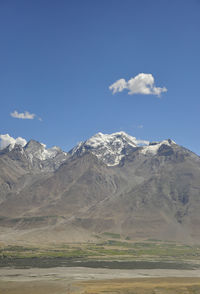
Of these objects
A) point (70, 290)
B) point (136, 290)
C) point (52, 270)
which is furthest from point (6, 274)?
point (136, 290)

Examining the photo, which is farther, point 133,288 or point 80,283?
point 80,283

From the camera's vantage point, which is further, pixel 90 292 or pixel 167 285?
pixel 167 285

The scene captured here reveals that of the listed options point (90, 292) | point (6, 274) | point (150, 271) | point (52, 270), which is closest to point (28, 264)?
point (52, 270)

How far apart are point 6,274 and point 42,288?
3434 cm

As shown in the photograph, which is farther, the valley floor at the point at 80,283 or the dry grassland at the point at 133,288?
the valley floor at the point at 80,283

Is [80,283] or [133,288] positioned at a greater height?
[133,288]

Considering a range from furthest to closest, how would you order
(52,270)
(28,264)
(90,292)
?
(28,264) → (52,270) → (90,292)

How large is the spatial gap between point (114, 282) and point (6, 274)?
1743 inches

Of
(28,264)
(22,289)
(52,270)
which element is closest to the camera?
(22,289)

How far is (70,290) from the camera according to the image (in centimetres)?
10769

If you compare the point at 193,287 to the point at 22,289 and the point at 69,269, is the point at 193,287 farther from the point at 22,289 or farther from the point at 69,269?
the point at 69,269

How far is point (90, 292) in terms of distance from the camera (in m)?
102

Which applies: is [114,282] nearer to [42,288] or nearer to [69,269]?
[42,288]

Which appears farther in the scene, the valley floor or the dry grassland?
the valley floor
